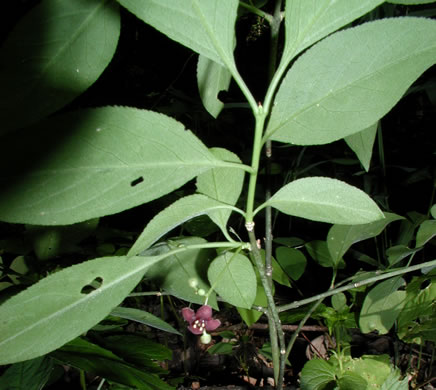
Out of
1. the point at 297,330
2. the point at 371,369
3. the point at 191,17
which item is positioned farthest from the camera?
the point at 371,369

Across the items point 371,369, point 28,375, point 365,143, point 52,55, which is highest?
point 52,55

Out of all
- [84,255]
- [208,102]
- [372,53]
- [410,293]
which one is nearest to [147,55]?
[84,255]

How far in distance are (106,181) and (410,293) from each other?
0.82 m

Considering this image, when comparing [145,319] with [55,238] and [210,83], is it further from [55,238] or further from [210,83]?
[210,83]

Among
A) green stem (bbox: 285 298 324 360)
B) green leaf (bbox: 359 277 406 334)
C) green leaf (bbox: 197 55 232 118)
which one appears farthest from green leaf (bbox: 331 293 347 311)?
green leaf (bbox: 197 55 232 118)

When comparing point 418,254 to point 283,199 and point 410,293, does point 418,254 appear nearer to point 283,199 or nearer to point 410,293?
point 410,293

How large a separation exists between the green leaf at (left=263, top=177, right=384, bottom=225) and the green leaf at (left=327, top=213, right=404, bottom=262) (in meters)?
0.48

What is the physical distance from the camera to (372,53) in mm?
355

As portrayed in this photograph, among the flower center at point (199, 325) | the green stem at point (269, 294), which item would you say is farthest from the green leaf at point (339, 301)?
the flower center at point (199, 325)

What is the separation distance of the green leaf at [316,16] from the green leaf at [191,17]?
0.06 metres

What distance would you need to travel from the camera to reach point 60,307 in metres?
0.39

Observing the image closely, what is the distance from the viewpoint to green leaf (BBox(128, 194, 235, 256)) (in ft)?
1.19

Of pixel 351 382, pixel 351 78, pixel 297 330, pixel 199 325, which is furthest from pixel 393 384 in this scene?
pixel 351 78

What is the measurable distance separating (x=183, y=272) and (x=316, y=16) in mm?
459
